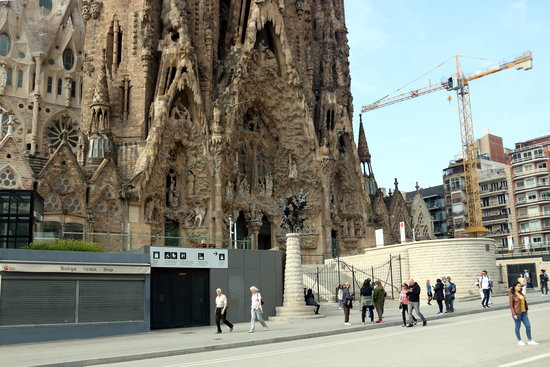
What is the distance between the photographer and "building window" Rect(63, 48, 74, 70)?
5403 cm

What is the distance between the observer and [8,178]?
3412cm

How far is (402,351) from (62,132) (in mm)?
44924

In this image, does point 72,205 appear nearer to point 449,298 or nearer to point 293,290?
point 293,290

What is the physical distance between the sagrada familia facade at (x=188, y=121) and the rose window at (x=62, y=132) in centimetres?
11

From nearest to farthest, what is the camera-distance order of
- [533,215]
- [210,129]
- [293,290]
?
[293,290]
[210,129]
[533,215]

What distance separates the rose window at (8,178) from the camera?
3388 cm

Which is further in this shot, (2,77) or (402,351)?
(2,77)

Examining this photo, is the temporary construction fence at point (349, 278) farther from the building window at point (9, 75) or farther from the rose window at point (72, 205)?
the building window at point (9, 75)

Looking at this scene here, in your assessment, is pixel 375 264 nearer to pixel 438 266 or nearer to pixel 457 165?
pixel 438 266

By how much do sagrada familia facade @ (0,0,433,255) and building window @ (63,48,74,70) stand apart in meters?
0.23

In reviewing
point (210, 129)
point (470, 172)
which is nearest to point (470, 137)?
point (470, 172)

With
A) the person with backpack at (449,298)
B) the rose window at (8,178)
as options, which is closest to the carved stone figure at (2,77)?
the rose window at (8,178)

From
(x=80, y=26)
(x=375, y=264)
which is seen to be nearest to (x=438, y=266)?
(x=375, y=264)

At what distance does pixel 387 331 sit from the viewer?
17.7m
